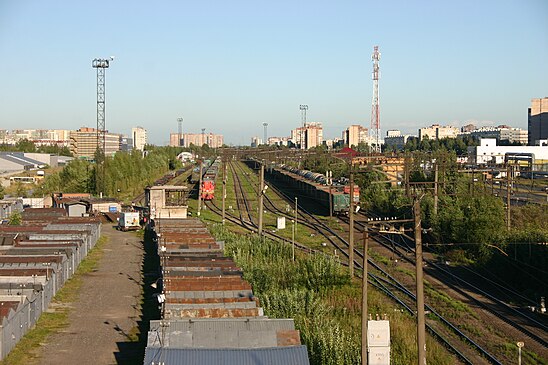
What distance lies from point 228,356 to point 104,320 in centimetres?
695

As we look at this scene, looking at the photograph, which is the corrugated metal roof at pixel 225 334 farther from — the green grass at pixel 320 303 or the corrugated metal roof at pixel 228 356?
the green grass at pixel 320 303

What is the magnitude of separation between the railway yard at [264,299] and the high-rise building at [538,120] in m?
89.1

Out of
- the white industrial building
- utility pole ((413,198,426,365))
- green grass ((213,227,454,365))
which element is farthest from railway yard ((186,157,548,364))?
the white industrial building

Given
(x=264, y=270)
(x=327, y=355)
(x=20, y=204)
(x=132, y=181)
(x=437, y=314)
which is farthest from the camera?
(x=132, y=181)

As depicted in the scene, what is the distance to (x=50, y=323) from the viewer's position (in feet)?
60.3

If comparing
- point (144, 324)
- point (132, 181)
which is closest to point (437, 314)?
point (144, 324)

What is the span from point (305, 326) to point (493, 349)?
14.3ft

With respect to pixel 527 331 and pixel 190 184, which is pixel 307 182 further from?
pixel 527 331

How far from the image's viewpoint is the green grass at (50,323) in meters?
15.3

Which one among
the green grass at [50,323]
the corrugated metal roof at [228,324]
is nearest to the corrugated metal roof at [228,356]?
the corrugated metal roof at [228,324]

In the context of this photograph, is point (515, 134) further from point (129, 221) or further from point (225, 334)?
point (225, 334)

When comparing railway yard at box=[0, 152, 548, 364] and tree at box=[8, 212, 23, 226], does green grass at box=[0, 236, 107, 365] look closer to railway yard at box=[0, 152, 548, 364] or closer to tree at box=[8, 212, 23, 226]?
railway yard at box=[0, 152, 548, 364]

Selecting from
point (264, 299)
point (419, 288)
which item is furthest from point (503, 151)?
point (419, 288)

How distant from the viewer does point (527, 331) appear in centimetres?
1764
